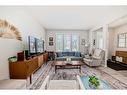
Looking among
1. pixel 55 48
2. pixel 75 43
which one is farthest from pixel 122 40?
pixel 55 48

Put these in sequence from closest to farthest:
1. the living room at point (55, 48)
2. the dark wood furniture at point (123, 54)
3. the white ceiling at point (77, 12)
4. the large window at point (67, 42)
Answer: the living room at point (55, 48), the white ceiling at point (77, 12), the dark wood furniture at point (123, 54), the large window at point (67, 42)

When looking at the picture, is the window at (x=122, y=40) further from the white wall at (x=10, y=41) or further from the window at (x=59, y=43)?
the white wall at (x=10, y=41)

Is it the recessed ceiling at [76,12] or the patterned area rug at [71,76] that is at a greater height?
the recessed ceiling at [76,12]

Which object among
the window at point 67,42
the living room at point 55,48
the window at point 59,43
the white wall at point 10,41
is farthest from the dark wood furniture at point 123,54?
the white wall at point 10,41

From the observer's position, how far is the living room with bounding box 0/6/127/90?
3.12m

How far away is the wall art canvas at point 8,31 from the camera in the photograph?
3.18 metres

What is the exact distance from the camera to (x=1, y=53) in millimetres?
3070

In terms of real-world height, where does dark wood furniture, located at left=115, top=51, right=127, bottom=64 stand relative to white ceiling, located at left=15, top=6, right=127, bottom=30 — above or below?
below

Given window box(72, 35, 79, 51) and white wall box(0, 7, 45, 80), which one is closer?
white wall box(0, 7, 45, 80)

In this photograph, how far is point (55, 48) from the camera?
988 cm

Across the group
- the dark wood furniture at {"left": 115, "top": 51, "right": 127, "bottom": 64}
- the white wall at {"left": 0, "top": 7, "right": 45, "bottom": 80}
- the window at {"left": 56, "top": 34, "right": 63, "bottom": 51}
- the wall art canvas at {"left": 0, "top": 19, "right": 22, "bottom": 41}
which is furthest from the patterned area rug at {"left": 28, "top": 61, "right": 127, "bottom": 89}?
the window at {"left": 56, "top": 34, "right": 63, "bottom": 51}

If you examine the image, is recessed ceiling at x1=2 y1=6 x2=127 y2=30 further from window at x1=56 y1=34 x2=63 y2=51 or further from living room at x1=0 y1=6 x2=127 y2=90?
window at x1=56 y1=34 x2=63 y2=51
